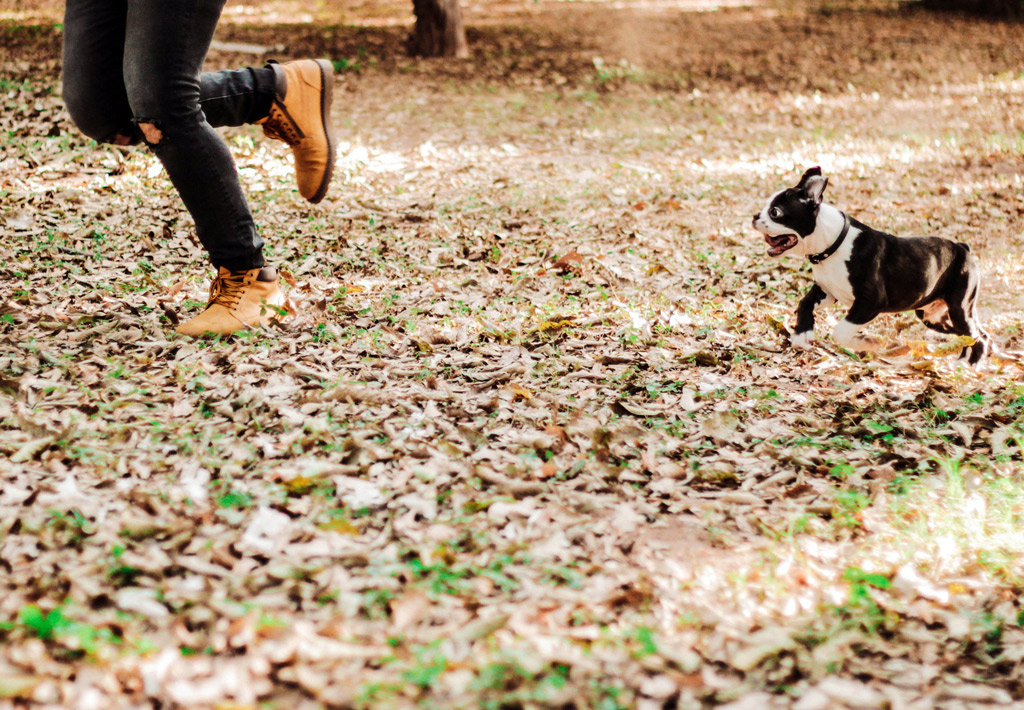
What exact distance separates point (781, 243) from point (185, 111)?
8.91 feet

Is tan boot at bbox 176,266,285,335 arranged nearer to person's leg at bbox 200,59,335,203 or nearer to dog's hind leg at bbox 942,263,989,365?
person's leg at bbox 200,59,335,203

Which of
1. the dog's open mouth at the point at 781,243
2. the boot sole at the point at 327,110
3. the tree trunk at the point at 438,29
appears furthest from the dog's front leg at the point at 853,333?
the tree trunk at the point at 438,29

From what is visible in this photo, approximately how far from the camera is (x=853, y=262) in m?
4.00

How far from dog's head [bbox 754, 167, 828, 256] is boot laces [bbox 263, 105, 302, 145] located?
220 centimetres

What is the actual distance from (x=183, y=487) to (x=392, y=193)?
3.83m

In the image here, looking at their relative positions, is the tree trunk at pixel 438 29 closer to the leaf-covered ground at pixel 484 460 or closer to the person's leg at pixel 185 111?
the leaf-covered ground at pixel 484 460

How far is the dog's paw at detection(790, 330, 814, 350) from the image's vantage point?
4148 mm

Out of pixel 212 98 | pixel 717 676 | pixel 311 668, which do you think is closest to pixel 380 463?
pixel 311 668

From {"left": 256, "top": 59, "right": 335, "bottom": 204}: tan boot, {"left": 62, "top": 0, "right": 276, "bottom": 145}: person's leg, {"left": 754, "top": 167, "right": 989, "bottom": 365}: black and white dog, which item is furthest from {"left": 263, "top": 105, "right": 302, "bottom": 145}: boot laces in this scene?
{"left": 754, "top": 167, "right": 989, "bottom": 365}: black and white dog

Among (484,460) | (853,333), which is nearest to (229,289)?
(484,460)

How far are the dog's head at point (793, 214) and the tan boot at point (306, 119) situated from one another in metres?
2.08

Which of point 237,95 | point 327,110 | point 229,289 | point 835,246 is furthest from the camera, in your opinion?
point 835,246

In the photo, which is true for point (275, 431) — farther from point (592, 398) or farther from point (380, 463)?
point (592, 398)

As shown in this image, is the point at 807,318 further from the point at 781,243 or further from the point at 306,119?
the point at 306,119
